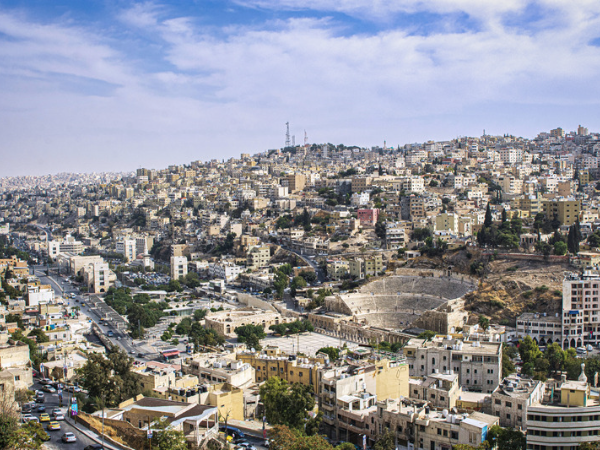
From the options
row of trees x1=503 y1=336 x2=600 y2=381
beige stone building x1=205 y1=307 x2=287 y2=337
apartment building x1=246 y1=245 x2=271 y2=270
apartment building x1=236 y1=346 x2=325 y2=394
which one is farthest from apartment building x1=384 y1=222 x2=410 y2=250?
apartment building x1=236 y1=346 x2=325 y2=394

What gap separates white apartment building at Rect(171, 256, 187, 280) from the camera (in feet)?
169

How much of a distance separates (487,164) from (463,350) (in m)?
52.4

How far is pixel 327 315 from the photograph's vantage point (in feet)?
116

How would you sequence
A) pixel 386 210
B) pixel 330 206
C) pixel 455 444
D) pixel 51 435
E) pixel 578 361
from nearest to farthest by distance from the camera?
pixel 51 435 → pixel 455 444 → pixel 578 361 → pixel 386 210 → pixel 330 206

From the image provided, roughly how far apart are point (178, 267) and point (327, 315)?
1966 centimetres

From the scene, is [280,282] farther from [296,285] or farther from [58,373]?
[58,373]

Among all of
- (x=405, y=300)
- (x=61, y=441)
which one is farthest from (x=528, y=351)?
(x=61, y=441)

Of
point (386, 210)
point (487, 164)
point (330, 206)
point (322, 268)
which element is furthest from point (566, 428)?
point (487, 164)

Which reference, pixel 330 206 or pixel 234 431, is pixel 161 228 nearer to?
pixel 330 206

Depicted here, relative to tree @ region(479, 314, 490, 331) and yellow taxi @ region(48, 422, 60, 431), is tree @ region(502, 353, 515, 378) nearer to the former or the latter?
tree @ region(479, 314, 490, 331)

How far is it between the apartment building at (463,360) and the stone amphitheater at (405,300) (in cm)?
913

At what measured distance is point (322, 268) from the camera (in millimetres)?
45031

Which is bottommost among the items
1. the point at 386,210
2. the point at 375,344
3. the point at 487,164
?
the point at 375,344

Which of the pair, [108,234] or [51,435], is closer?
[51,435]
